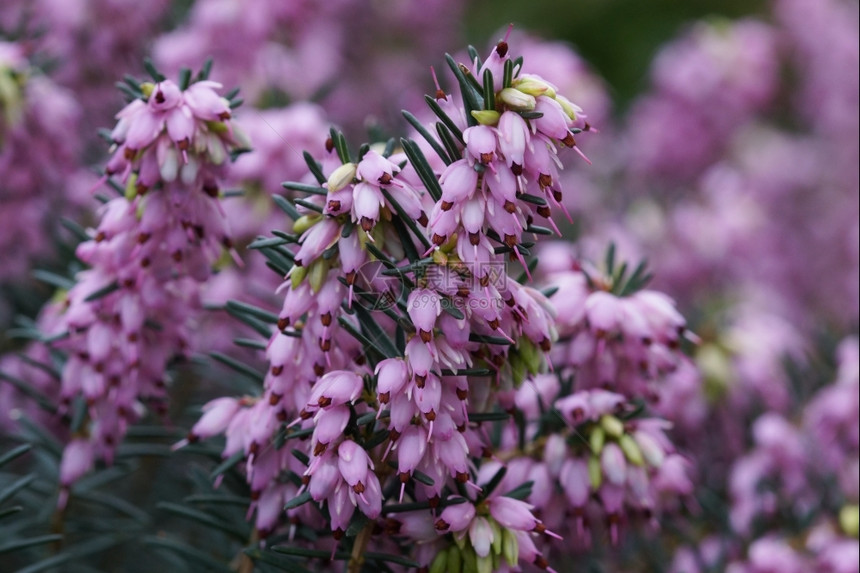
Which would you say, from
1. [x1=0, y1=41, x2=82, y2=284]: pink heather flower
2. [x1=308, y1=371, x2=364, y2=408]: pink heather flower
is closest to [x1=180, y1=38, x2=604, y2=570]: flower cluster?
[x1=308, y1=371, x2=364, y2=408]: pink heather flower

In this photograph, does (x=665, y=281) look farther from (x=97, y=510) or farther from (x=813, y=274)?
(x=97, y=510)

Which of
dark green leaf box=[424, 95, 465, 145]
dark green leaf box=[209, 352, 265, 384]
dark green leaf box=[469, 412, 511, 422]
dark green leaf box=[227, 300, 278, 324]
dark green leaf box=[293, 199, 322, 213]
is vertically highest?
dark green leaf box=[424, 95, 465, 145]

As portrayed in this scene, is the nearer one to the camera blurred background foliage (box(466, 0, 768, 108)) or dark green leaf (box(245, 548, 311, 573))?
dark green leaf (box(245, 548, 311, 573))

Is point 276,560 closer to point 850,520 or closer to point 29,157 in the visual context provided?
point 850,520

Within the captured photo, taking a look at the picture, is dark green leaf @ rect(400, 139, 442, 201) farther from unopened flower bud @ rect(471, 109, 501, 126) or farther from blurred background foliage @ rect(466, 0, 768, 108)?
blurred background foliage @ rect(466, 0, 768, 108)

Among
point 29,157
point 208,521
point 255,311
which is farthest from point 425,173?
point 29,157

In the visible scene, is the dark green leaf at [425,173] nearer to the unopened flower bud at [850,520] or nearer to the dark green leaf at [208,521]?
the dark green leaf at [208,521]

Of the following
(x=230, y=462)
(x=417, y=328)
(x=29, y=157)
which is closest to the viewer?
(x=417, y=328)

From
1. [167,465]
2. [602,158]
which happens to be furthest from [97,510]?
[602,158]

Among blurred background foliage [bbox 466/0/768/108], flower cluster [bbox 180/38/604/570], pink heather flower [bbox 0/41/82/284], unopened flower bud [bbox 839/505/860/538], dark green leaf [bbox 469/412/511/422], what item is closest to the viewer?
flower cluster [bbox 180/38/604/570]

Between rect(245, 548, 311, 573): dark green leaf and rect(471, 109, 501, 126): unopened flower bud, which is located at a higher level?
rect(471, 109, 501, 126): unopened flower bud

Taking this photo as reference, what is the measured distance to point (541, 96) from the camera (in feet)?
3.06

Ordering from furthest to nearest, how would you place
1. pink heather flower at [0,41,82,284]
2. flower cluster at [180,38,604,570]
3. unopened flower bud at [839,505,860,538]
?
1. pink heather flower at [0,41,82,284]
2. unopened flower bud at [839,505,860,538]
3. flower cluster at [180,38,604,570]

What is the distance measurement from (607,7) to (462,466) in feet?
13.9
